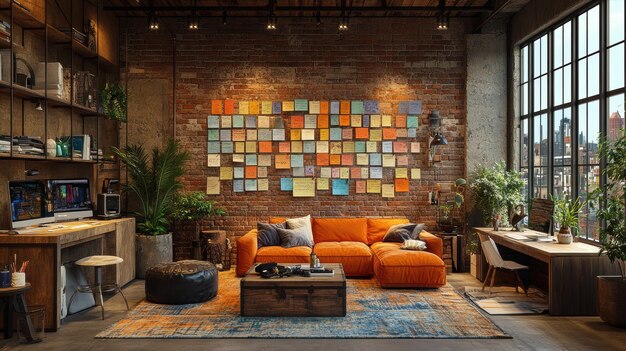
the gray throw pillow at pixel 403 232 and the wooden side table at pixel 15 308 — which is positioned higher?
the gray throw pillow at pixel 403 232

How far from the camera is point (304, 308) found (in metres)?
6.04

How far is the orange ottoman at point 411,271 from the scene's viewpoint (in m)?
7.34

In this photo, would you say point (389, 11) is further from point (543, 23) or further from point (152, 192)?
point (152, 192)

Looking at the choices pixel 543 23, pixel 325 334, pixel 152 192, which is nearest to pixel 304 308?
pixel 325 334

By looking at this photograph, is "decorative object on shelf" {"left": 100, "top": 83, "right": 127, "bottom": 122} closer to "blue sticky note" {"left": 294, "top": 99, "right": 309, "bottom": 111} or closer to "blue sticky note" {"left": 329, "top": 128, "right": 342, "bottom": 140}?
"blue sticky note" {"left": 294, "top": 99, "right": 309, "bottom": 111}

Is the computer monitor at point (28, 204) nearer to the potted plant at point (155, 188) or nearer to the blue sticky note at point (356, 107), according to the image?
the potted plant at point (155, 188)

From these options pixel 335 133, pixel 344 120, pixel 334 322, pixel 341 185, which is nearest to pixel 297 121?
pixel 335 133

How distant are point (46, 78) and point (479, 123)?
6374 mm

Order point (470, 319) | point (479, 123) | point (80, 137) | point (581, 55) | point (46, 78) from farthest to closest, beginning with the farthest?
point (479, 123) → point (80, 137) → point (581, 55) → point (46, 78) → point (470, 319)

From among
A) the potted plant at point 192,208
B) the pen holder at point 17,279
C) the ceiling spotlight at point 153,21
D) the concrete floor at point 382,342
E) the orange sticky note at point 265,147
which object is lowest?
the concrete floor at point 382,342

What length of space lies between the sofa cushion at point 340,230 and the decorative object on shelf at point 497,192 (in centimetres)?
185

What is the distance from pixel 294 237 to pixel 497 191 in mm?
3112

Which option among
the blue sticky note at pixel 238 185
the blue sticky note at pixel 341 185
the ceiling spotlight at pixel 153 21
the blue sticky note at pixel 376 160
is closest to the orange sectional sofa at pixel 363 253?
the blue sticky note at pixel 341 185

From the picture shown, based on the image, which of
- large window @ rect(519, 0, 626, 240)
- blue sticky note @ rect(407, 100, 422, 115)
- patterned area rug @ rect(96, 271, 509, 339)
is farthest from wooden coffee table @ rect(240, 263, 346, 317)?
blue sticky note @ rect(407, 100, 422, 115)
